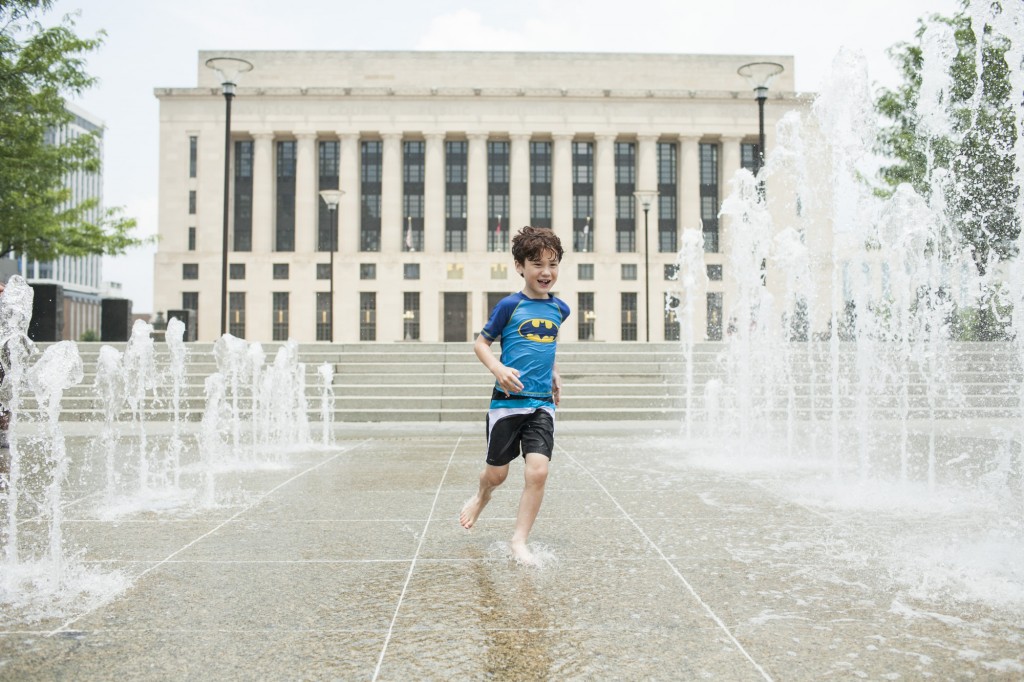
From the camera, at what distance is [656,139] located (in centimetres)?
5059

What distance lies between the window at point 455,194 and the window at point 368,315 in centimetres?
579

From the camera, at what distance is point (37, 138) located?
20.0 meters

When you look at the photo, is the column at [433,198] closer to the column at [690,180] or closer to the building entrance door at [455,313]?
the building entrance door at [455,313]

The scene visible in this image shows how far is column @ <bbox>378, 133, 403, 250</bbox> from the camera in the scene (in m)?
49.8

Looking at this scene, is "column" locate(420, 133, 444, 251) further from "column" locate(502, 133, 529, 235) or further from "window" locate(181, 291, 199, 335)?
"window" locate(181, 291, 199, 335)

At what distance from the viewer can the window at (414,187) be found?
50906 millimetres

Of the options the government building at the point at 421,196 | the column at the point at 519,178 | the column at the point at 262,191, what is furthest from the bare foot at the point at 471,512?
the column at the point at 262,191

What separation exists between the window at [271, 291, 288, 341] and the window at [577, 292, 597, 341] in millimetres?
18683

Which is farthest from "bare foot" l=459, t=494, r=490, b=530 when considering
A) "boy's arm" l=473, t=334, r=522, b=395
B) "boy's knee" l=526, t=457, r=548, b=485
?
"boy's arm" l=473, t=334, r=522, b=395

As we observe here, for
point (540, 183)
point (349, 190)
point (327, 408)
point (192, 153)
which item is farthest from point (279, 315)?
point (327, 408)

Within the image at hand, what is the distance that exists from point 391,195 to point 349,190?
2.65m

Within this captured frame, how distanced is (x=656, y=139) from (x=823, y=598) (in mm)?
49879

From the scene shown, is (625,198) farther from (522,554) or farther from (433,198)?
(522,554)

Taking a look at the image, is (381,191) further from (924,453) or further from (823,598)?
(823,598)
